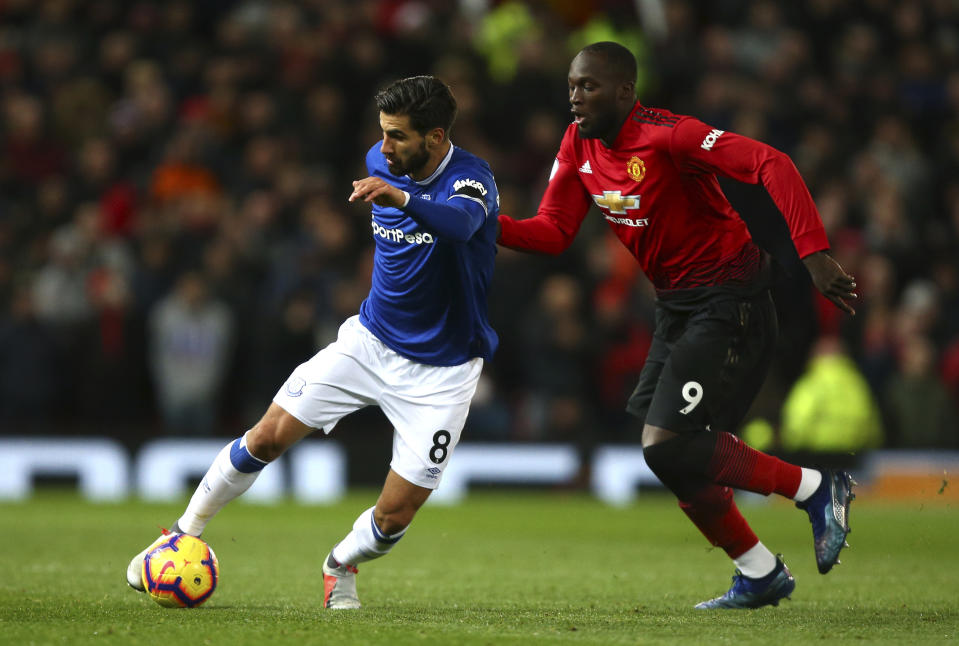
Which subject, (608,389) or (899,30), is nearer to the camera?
(608,389)

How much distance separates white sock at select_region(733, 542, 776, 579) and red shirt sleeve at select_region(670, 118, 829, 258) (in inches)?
56.4

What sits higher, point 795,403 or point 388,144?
point 388,144

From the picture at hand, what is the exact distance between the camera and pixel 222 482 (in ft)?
20.2

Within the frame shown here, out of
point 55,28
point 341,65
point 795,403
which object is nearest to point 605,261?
point 795,403

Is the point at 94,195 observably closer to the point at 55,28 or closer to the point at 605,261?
the point at 55,28

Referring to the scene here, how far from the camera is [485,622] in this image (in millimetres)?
5668

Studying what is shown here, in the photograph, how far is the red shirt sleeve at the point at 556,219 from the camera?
638cm

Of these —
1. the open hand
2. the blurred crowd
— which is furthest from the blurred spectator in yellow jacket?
the open hand

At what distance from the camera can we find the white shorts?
19.8 feet

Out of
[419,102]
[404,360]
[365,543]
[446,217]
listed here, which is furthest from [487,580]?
[419,102]

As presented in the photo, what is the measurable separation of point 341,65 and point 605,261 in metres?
3.54

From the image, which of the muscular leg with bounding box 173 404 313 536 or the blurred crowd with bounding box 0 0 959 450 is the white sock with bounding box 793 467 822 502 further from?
the blurred crowd with bounding box 0 0 959 450

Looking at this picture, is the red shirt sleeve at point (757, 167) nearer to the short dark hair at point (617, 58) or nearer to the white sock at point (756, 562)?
the short dark hair at point (617, 58)

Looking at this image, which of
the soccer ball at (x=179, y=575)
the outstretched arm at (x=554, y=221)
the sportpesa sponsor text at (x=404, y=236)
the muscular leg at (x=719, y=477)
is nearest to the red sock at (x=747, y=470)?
the muscular leg at (x=719, y=477)
